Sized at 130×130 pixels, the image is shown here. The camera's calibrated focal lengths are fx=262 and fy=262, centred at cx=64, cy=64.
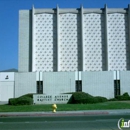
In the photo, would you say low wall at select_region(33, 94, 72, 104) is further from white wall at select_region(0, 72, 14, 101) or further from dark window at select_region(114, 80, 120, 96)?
dark window at select_region(114, 80, 120, 96)

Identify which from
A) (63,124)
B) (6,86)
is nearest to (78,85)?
(6,86)

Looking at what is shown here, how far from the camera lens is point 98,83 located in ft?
152

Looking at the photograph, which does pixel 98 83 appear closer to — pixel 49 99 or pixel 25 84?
pixel 49 99

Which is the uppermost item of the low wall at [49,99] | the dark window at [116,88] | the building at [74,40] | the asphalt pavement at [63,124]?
the building at [74,40]

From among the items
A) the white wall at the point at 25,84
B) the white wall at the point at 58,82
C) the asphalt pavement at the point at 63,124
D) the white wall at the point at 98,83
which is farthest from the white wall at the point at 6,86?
the asphalt pavement at the point at 63,124

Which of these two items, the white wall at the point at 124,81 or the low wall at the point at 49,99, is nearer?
the low wall at the point at 49,99

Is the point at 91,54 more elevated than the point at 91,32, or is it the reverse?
the point at 91,32

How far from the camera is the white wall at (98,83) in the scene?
46.4 meters

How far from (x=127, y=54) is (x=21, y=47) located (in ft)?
68.9

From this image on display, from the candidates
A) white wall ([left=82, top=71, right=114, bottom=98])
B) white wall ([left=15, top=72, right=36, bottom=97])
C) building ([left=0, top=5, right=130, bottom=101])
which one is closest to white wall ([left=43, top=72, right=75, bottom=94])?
white wall ([left=15, top=72, right=36, bottom=97])

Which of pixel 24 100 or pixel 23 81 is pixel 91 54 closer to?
pixel 23 81

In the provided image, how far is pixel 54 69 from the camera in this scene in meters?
51.7

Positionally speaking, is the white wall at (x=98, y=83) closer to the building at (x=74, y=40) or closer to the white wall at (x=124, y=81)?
the white wall at (x=124, y=81)

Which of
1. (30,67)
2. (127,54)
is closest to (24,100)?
(30,67)
